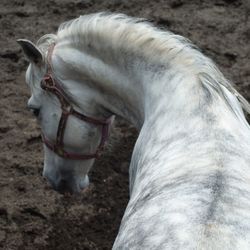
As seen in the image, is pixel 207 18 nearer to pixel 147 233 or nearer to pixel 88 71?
pixel 88 71

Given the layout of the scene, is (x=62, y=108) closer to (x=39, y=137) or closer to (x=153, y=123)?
(x=153, y=123)

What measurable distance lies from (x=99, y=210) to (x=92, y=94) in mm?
1262

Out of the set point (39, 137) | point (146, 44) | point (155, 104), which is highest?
point (146, 44)

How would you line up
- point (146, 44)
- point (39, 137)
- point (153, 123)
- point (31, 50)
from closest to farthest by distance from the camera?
1. point (153, 123)
2. point (146, 44)
3. point (31, 50)
4. point (39, 137)

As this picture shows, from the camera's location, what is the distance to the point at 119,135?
14.8 ft

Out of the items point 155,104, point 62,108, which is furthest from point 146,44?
point 62,108

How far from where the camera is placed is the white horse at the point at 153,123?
1.73m

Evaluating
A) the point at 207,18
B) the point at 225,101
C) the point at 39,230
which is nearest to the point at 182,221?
the point at 225,101

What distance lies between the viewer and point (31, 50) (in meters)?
2.85

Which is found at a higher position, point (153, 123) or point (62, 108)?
point (153, 123)

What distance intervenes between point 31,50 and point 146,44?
61 cm

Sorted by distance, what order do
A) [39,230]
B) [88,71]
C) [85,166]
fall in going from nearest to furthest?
[88,71], [85,166], [39,230]

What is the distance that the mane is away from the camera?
2.29m

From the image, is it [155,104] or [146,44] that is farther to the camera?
[146,44]
